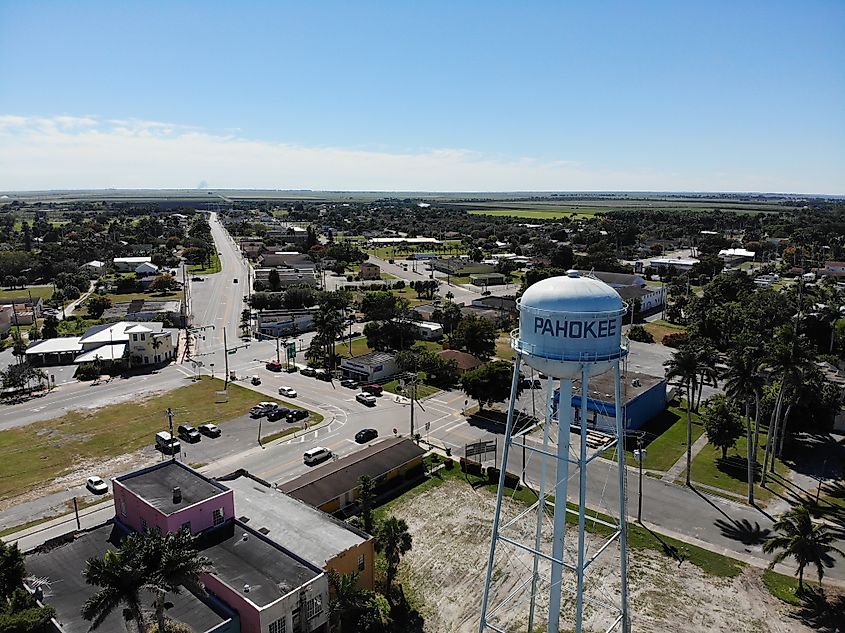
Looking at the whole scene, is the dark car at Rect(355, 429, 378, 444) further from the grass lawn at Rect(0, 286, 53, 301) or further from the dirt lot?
the grass lawn at Rect(0, 286, 53, 301)

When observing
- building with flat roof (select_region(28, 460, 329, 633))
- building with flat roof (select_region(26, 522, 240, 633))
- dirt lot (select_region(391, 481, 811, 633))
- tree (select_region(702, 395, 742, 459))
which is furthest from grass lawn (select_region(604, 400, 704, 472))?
building with flat roof (select_region(26, 522, 240, 633))

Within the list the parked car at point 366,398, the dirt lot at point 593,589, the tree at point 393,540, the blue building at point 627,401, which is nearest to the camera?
the tree at point 393,540

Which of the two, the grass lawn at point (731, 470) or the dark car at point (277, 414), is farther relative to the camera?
the dark car at point (277, 414)

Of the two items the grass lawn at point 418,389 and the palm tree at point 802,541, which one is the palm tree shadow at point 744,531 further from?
the grass lawn at point 418,389

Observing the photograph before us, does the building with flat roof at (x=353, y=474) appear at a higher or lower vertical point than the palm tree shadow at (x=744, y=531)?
higher

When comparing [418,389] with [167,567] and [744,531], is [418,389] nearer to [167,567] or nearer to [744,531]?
[744,531]

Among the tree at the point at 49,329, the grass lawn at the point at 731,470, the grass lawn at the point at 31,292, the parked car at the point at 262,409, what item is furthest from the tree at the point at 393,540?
the grass lawn at the point at 31,292

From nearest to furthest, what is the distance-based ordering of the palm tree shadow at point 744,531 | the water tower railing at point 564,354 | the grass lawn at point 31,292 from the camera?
the water tower railing at point 564,354 → the palm tree shadow at point 744,531 → the grass lawn at point 31,292
